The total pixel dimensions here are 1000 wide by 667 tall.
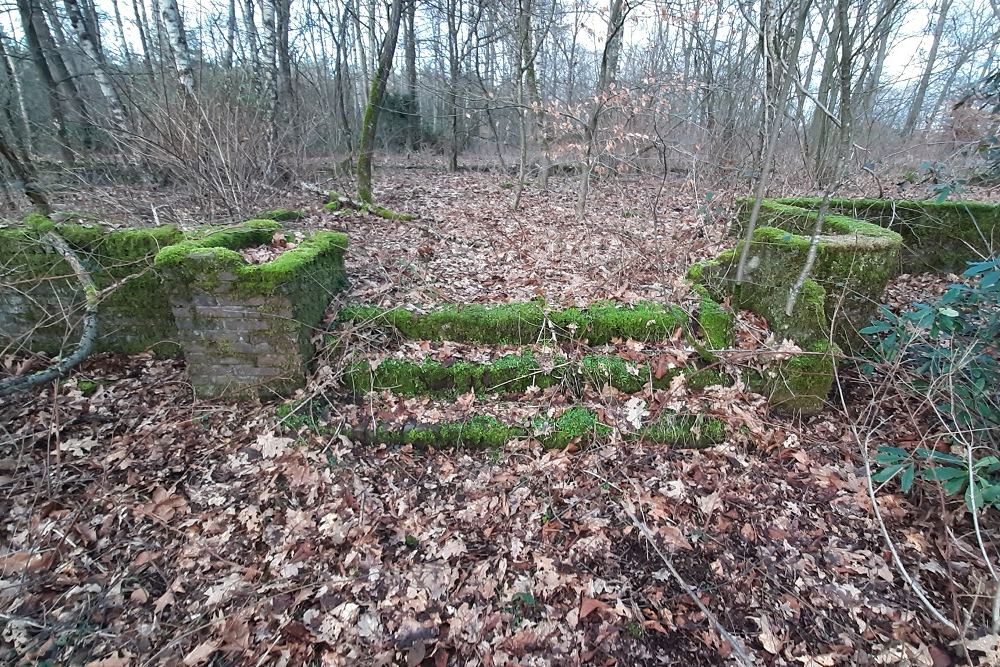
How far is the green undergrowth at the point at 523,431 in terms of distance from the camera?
342cm

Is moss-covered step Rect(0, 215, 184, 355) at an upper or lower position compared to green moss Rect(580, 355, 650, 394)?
upper

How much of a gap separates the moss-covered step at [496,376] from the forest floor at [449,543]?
0.45ft

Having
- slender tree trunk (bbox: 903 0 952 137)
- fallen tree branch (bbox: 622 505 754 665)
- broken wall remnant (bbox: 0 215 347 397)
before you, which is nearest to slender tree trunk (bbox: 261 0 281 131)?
broken wall remnant (bbox: 0 215 347 397)

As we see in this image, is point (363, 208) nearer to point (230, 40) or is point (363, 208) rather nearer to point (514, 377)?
point (230, 40)

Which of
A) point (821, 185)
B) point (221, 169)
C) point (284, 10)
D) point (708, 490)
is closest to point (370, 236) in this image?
point (221, 169)

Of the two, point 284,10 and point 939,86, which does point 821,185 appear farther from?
point 939,86

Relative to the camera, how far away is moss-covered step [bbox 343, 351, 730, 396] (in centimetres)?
378

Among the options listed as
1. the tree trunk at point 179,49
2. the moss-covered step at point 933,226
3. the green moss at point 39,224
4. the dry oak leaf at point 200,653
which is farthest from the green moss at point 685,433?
the tree trunk at point 179,49

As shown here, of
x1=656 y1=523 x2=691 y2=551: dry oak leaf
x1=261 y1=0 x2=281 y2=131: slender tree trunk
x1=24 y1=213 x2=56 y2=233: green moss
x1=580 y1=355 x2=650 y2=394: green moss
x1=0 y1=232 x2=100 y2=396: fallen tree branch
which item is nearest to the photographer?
x1=656 y1=523 x2=691 y2=551: dry oak leaf

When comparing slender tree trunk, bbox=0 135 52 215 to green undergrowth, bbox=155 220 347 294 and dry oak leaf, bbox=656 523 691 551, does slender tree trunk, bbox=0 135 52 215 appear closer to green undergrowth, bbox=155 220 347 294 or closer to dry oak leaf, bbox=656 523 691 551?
green undergrowth, bbox=155 220 347 294

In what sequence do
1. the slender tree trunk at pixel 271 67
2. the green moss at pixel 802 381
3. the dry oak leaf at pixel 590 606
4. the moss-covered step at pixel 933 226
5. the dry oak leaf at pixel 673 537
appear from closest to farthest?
the dry oak leaf at pixel 590 606 → the dry oak leaf at pixel 673 537 → the green moss at pixel 802 381 → the moss-covered step at pixel 933 226 → the slender tree trunk at pixel 271 67

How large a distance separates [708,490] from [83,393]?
5118mm

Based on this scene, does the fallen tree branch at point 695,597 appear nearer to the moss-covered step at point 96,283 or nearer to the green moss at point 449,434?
the green moss at point 449,434

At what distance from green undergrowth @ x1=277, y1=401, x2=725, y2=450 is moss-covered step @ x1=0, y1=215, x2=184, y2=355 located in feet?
6.21
